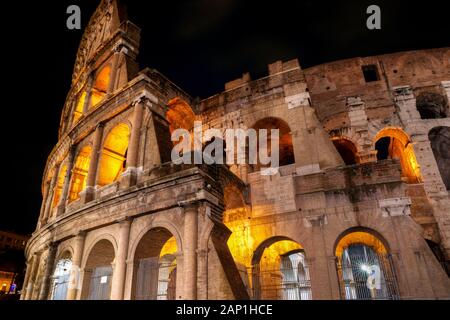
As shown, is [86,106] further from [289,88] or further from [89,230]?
[289,88]

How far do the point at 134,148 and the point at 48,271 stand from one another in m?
6.02

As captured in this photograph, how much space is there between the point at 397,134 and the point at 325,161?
462 cm

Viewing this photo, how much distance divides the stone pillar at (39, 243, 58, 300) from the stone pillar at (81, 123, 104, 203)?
8.31 feet

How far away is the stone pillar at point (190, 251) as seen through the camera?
7.77 metres

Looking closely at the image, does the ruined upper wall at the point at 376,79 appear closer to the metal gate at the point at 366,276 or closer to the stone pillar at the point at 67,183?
the metal gate at the point at 366,276

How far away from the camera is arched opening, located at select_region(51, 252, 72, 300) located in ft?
37.1

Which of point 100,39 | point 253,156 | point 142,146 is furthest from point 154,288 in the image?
point 100,39

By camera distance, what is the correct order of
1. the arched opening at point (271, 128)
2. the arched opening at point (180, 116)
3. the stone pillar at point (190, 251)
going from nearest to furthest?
the stone pillar at point (190, 251), the arched opening at point (271, 128), the arched opening at point (180, 116)

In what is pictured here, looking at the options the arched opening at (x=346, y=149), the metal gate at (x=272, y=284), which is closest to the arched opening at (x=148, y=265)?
the metal gate at (x=272, y=284)

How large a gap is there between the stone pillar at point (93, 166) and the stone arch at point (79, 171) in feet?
4.54

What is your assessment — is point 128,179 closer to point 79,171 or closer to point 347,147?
point 79,171

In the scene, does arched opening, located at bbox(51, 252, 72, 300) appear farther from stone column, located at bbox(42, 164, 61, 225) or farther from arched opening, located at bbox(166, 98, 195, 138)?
arched opening, located at bbox(166, 98, 195, 138)

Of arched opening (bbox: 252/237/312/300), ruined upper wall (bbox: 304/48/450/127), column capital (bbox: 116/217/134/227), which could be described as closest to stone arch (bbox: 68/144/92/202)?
column capital (bbox: 116/217/134/227)

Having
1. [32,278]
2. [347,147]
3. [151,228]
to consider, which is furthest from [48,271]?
[347,147]
